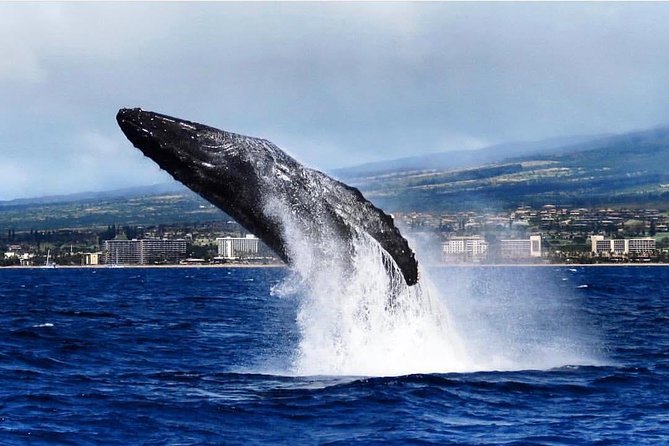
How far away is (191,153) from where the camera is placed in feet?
45.1

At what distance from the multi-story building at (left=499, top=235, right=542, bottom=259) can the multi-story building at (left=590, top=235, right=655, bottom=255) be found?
10.4m

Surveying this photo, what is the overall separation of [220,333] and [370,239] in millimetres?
10972

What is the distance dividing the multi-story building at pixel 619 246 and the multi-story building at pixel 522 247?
34.1 feet

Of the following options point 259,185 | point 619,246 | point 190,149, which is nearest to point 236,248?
point 619,246

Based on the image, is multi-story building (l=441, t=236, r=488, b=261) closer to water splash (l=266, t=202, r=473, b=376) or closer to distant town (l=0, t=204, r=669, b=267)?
distant town (l=0, t=204, r=669, b=267)

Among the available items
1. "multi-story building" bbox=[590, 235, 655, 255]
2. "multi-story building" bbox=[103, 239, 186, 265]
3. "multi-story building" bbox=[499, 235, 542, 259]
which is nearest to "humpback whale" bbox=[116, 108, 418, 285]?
"multi-story building" bbox=[499, 235, 542, 259]

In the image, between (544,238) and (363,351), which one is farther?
(544,238)

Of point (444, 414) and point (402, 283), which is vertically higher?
Answer: point (402, 283)

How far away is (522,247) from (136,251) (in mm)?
74339

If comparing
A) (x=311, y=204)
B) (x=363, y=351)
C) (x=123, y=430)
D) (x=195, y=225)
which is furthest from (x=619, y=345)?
(x=195, y=225)

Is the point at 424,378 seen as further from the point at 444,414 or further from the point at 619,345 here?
the point at 619,345

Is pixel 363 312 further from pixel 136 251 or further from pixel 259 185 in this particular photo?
pixel 136 251

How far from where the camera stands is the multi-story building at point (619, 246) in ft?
515

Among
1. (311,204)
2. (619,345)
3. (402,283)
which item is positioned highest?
(311,204)
